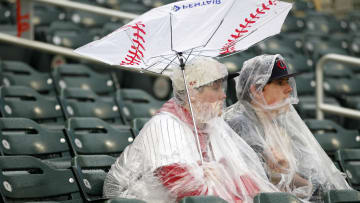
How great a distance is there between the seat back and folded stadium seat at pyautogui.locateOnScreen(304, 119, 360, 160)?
1935 mm

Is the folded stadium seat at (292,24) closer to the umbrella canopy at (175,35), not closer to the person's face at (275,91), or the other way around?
the person's face at (275,91)

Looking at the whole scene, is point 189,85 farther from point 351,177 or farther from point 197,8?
point 351,177

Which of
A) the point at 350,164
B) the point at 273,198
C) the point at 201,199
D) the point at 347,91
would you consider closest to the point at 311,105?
the point at 347,91

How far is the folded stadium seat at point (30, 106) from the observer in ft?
16.8

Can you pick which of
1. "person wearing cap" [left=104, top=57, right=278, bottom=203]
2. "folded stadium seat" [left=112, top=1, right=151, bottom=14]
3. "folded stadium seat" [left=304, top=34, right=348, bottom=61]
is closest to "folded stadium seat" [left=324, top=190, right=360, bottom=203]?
"person wearing cap" [left=104, top=57, right=278, bottom=203]

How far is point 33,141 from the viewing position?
173 inches

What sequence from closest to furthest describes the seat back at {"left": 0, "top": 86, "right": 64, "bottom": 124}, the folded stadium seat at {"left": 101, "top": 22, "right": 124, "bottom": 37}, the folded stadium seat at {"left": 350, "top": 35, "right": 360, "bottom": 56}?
the seat back at {"left": 0, "top": 86, "right": 64, "bottom": 124} < the folded stadium seat at {"left": 101, "top": 22, "right": 124, "bottom": 37} < the folded stadium seat at {"left": 350, "top": 35, "right": 360, "bottom": 56}

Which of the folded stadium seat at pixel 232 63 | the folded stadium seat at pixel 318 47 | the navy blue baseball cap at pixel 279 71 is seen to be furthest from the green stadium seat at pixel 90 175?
the folded stadium seat at pixel 318 47

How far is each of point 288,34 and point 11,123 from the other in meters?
6.11

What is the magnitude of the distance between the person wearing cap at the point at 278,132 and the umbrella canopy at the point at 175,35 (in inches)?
12.9

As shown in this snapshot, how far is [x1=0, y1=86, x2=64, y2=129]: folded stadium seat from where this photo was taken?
5.12 metres

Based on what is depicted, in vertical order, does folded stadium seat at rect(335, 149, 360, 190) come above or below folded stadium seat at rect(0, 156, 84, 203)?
below

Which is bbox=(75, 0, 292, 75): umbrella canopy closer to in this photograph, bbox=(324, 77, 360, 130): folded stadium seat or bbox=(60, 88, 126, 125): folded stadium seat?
bbox=(60, 88, 126, 125): folded stadium seat

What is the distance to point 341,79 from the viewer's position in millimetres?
7695
